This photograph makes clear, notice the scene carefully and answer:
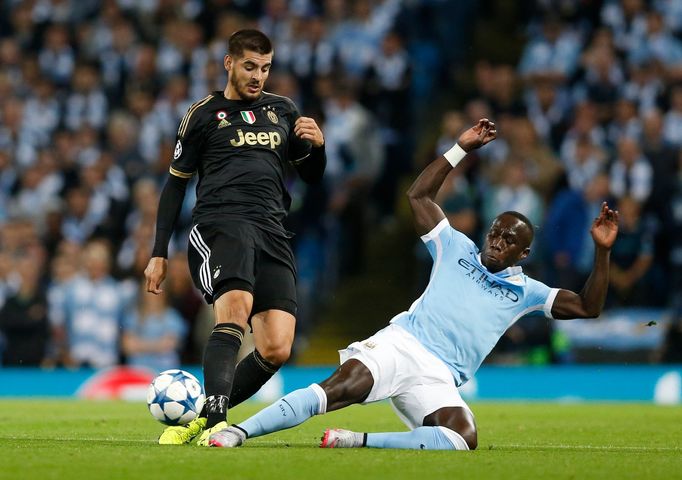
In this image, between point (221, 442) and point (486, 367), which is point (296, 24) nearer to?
point (486, 367)

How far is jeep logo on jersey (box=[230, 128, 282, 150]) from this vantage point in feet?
24.5

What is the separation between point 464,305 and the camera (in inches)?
278

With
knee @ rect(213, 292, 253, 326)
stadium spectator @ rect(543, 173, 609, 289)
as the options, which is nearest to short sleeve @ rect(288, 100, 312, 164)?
knee @ rect(213, 292, 253, 326)

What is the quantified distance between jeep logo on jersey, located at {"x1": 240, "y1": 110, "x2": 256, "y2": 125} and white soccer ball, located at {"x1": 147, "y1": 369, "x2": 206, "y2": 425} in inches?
64.2

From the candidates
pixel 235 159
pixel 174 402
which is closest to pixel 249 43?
pixel 235 159

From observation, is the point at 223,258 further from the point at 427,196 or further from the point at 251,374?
the point at 427,196

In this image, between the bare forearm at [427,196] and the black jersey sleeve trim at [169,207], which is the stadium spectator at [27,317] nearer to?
the black jersey sleeve trim at [169,207]

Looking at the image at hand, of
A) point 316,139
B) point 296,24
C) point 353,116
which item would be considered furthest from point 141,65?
point 316,139

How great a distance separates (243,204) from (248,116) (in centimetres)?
59

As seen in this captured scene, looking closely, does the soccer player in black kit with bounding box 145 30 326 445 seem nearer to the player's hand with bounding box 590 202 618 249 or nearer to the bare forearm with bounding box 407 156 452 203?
the bare forearm with bounding box 407 156 452 203

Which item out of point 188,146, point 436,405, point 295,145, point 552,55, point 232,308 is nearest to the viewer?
point 436,405

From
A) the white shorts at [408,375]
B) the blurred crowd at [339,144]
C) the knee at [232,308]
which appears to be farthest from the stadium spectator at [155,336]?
the white shorts at [408,375]

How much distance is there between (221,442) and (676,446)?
2.92 m

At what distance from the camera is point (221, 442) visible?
636 cm
